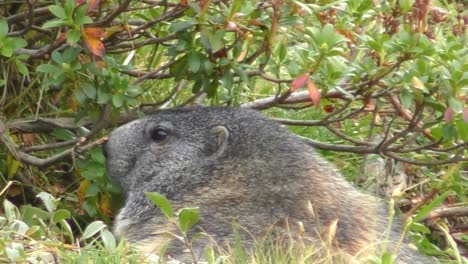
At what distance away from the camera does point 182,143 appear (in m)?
5.68

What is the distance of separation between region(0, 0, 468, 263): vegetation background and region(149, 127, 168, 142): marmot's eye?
175 millimetres

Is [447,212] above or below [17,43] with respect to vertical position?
below

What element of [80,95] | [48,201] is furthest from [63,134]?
[48,201]

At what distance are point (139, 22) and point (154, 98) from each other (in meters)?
0.83

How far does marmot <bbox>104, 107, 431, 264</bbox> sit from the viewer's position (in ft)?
16.5

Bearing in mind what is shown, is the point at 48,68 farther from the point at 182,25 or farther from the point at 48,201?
the point at 48,201

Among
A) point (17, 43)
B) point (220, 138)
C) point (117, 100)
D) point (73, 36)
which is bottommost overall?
point (220, 138)

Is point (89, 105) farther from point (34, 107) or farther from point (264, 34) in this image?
point (264, 34)

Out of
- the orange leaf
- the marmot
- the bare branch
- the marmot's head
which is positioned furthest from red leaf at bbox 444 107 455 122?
the orange leaf

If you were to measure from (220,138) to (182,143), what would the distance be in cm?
22

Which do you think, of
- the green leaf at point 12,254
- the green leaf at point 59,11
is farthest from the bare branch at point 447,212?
the green leaf at point 12,254

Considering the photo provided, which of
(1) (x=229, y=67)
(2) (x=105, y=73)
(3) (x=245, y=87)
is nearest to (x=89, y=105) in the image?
(2) (x=105, y=73)

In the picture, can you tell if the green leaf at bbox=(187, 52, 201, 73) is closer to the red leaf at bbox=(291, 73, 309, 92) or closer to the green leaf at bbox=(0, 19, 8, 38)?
the red leaf at bbox=(291, 73, 309, 92)

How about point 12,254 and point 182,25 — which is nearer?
point 12,254
